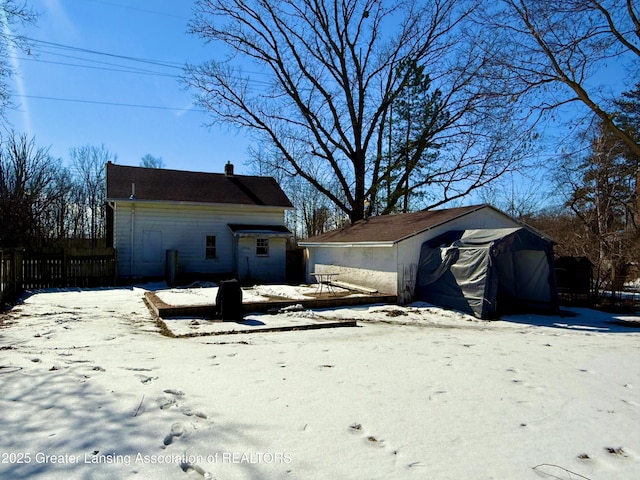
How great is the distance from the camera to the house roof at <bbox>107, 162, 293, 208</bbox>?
65.9ft

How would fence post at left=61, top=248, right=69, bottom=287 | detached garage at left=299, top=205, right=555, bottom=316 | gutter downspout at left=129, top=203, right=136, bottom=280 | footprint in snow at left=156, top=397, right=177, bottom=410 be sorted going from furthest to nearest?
gutter downspout at left=129, top=203, right=136, bottom=280 < fence post at left=61, top=248, right=69, bottom=287 < detached garage at left=299, top=205, right=555, bottom=316 < footprint in snow at left=156, top=397, right=177, bottom=410

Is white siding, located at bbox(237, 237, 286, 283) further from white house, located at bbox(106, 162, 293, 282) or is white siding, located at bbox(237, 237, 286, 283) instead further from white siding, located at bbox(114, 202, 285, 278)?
white siding, located at bbox(114, 202, 285, 278)

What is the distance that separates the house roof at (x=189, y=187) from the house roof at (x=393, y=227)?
5.35 meters

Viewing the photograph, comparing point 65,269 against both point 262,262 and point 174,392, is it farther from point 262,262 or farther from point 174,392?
point 174,392

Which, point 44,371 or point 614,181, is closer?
point 44,371

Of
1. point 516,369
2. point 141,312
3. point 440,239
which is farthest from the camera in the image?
point 440,239

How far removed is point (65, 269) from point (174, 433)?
16304 mm

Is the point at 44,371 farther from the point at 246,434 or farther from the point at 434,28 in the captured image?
the point at 434,28

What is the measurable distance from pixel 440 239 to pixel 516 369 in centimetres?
846

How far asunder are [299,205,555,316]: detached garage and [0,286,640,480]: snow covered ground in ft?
18.9

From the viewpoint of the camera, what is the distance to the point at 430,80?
23.5m

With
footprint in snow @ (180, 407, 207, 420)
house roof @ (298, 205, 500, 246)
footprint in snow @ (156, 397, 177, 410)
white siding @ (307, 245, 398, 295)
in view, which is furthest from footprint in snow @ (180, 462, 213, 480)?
white siding @ (307, 245, 398, 295)

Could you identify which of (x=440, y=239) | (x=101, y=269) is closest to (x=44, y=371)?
(x=440, y=239)

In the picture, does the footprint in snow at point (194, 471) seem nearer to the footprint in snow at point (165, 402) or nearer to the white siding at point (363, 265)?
the footprint in snow at point (165, 402)
